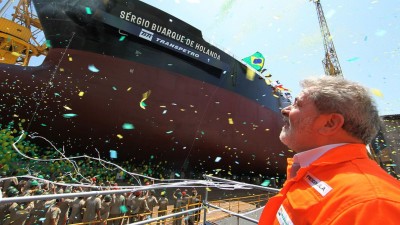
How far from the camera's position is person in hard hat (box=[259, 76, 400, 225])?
737 millimetres

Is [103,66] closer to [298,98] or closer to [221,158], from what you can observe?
[221,158]

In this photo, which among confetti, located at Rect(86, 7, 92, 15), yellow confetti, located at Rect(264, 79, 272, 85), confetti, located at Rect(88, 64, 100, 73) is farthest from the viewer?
yellow confetti, located at Rect(264, 79, 272, 85)

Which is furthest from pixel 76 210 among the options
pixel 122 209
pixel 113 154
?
pixel 113 154

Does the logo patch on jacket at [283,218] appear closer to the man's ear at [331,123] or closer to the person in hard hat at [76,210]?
the man's ear at [331,123]

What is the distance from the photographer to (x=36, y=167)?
9703mm

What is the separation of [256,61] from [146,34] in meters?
8.85

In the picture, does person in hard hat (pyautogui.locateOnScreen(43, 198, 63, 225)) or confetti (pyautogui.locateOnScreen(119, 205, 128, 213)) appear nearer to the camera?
person in hard hat (pyautogui.locateOnScreen(43, 198, 63, 225))

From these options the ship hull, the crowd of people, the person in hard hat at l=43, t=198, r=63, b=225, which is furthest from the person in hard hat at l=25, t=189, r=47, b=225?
the ship hull

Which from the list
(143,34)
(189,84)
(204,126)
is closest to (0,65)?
(143,34)

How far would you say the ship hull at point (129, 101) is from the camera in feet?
28.2

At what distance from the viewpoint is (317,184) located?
0.97 metres

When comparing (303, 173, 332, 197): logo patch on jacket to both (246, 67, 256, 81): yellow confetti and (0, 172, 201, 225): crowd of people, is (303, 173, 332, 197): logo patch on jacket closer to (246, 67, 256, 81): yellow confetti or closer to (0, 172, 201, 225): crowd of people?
(0, 172, 201, 225): crowd of people

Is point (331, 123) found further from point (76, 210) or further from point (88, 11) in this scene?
point (88, 11)

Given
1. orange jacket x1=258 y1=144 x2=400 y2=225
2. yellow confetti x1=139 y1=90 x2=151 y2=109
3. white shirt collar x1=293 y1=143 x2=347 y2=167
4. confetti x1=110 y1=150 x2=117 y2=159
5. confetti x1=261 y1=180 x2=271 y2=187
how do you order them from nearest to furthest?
orange jacket x1=258 y1=144 x2=400 y2=225
white shirt collar x1=293 y1=143 x2=347 y2=167
yellow confetti x1=139 y1=90 x2=151 y2=109
confetti x1=110 y1=150 x2=117 y2=159
confetti x1=261 y1=180 x2=271 y2=187
